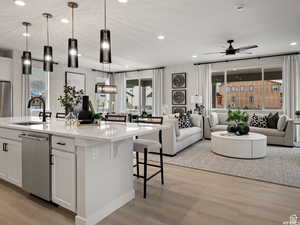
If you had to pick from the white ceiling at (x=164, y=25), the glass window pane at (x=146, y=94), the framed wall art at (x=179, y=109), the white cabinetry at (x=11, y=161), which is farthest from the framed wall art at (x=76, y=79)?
the white cabinetry at (x=11, y=161)

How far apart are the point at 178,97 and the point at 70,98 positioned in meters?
5.85

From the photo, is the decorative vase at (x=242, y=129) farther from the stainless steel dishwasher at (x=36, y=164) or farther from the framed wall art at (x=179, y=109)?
the stainless steel dishwasher at (x=36, y=164)

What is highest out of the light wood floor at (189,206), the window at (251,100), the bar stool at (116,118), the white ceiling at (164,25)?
Result: the white ceiling at (164,25)

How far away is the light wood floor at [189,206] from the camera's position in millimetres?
1946

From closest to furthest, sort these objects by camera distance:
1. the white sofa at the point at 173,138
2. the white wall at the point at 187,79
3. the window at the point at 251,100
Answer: the white sofa at the point at 173,138
the window at the point at 251,100
the white wall at the point at 187,79

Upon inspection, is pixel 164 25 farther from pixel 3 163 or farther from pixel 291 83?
pixel 291 83

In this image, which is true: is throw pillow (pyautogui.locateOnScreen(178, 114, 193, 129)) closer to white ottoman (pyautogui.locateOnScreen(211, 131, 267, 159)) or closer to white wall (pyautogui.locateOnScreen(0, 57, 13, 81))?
white ottoman (pyautogui.locateOnScreen(211, 131, 267, 159))

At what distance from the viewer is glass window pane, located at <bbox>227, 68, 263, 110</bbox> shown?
668 cm

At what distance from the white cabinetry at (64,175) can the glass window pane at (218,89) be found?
6.47 meters

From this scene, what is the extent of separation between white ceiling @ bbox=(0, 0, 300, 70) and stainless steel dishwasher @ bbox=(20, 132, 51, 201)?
2130 millimetres

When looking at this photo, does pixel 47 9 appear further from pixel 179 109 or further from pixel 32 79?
pixel 179 109

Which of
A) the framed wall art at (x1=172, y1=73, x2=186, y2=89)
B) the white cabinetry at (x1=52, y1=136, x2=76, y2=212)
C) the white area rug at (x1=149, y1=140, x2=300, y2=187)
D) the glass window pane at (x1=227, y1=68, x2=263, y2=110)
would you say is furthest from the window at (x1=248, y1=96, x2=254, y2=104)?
the white cabinetry at (x1=52, y1=136, x2=76, y2=212)

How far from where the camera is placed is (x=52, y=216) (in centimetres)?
201

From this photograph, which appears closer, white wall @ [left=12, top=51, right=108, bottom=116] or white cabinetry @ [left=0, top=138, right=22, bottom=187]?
white cabinetry @ [left=0, top=138, right=22, bottom=187]
